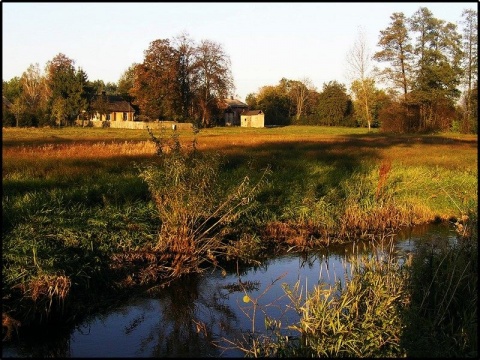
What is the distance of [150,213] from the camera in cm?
1107

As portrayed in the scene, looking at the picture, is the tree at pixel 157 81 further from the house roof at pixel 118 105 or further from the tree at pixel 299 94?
the tree at pixel 299 94

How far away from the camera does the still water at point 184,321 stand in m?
6.82

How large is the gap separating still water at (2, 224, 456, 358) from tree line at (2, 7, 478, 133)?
1160 inches

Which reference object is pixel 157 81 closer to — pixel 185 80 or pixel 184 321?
pixel 185 80

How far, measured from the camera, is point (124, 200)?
11.9 m

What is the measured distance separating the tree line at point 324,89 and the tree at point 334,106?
0.48ft

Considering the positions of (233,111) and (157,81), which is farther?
(233,111)

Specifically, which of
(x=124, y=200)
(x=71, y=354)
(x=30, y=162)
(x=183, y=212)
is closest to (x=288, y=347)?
(x=71, y=354)

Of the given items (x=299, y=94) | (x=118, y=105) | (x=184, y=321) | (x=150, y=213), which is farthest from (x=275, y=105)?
(x=184, y=321)

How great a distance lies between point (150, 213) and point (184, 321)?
3.74 metres

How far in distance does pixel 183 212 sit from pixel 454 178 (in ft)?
37.9

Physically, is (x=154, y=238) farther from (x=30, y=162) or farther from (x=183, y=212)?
(x=30, y=162)

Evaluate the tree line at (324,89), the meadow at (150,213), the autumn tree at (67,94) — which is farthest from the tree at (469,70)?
the autumn tree at (67,94)

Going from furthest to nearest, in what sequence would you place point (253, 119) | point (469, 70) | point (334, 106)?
point (253, 119)
point (334, 106)
point (469, 70)
